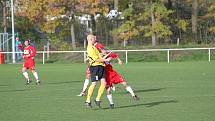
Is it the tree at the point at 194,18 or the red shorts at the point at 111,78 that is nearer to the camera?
the red shorts at the point at 111,78

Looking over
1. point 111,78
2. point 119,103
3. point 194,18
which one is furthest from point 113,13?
point 111,78

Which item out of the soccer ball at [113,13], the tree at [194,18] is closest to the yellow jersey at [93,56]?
the soccer ball at [113,13]

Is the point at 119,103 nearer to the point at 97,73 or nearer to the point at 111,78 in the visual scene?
the point at 111,78

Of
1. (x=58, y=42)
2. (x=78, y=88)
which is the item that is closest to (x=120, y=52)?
(x=58, y=42)

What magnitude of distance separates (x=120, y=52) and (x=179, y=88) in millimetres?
26277

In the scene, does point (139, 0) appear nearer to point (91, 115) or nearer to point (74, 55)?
point (74, 55)

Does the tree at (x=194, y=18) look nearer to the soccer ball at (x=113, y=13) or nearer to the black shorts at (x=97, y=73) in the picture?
the soccer ball at (x=113, y=13)

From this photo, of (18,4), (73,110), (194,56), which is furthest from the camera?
(18,4)

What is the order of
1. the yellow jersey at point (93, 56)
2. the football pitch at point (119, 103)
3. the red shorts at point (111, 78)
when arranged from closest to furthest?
the football pitch at point (119, 103)
the yellow jersey at point (93, 56)
the red shorts at point (111, 78)

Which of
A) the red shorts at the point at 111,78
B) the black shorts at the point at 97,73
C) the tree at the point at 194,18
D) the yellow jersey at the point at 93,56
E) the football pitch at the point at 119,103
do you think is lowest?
the football pitch at the point at 119,103

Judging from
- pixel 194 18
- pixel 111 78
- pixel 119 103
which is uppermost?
pixel 194 18

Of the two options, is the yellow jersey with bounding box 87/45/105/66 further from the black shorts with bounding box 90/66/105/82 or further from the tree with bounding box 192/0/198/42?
the tree with bounding box 192/0/198/42

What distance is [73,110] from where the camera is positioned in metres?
14.4

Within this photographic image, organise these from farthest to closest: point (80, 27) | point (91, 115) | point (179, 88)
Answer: point (80, 27), point (179, 88), point (91, 115)
